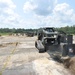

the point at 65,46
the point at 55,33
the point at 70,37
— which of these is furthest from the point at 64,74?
the point at 55,33

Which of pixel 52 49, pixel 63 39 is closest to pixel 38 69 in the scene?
pixel 52 49

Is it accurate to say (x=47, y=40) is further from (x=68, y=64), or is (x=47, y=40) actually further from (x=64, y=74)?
(x=64, y=74)

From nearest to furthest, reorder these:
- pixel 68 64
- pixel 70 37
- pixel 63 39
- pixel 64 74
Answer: pixel 64 74 → pixel 68 64 → pixel 70 37 → pixel 63 39

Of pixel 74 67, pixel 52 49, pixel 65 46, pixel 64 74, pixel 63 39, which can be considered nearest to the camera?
pixel 64 74

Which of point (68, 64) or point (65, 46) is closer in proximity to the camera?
point (68, 64)

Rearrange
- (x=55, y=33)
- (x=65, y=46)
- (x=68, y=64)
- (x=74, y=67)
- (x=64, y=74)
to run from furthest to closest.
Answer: (x=55, y=33) → (x=65, y=46) → (x=68, y=64) → (x=74, y=67) → (x=64, y=74)

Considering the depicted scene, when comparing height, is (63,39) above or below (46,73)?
above

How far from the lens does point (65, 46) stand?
67.3ft

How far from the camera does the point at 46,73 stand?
1519cm

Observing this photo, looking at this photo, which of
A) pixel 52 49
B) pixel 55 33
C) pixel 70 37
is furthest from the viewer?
pixel 55 33

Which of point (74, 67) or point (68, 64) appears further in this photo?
point (68, 64)

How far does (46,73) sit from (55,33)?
14041mm

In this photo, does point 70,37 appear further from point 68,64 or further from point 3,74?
point 3,74

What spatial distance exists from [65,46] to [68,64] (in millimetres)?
3435
